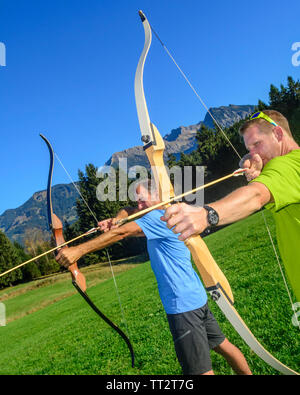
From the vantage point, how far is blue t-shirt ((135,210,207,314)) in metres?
2.36

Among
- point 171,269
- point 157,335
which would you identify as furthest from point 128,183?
point 171,269

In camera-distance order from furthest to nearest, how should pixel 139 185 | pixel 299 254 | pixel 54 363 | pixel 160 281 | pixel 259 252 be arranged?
pixel 259 252 < pixel 54 363 < pixel 139 185 < pixel 160 281 < pixel 299 254

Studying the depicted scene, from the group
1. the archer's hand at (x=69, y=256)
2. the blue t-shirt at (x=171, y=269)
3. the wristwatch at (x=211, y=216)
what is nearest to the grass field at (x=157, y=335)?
the blue t-shirt at (x=171, y=269)

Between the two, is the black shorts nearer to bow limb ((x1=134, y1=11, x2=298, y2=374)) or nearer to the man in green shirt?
bow limb ((x1=134, y1=11, x2=298, y2=374))

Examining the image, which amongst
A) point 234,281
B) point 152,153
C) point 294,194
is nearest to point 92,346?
point 234,281

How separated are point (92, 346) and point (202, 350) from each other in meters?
4.64

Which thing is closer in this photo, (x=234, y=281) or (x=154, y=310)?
(x=234, y=281)

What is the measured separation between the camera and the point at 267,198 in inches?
51.8

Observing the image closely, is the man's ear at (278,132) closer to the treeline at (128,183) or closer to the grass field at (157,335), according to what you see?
the grass field at (157,335)

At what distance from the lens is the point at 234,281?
6.15 m

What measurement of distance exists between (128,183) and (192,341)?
37545 mm

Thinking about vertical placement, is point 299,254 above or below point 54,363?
above
